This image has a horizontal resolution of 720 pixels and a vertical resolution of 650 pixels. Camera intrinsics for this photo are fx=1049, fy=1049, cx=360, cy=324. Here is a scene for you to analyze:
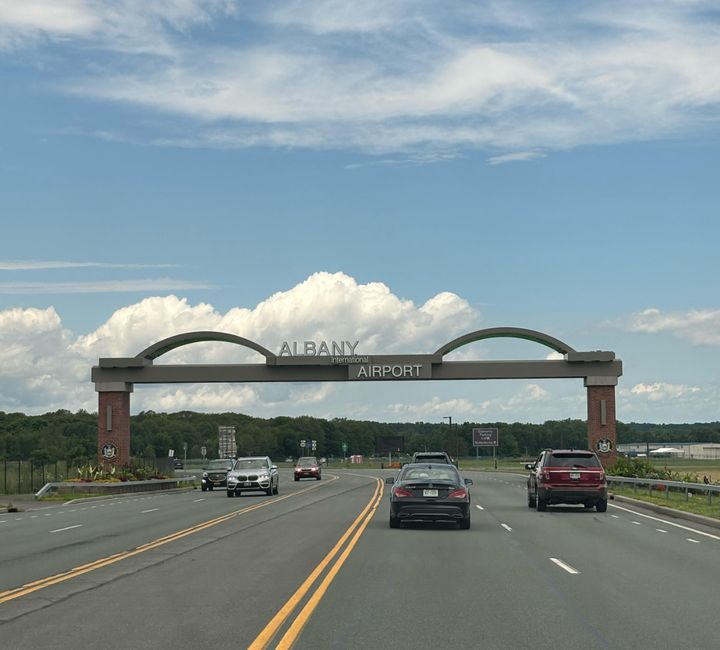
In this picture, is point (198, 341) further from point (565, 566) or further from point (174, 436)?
point (174, 436)

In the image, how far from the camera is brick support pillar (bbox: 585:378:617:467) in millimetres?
56250

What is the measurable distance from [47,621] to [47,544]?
1071cm

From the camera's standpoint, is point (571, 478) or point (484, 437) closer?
point (571, 478)

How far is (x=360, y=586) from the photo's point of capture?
13531 millimetres

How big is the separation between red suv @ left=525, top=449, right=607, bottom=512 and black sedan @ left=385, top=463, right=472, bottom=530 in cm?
803

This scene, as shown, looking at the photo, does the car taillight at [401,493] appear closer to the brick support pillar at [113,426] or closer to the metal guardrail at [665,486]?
Answer: the metal guardrail at [665,486]

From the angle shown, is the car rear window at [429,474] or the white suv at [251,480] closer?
the car rear window at [429,474]

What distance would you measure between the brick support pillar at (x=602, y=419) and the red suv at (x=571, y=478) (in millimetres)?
25608

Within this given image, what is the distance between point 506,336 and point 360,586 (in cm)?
4358

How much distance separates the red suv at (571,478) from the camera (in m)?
31.0

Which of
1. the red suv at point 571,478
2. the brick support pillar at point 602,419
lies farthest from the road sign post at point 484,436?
the red suv at point 571,478

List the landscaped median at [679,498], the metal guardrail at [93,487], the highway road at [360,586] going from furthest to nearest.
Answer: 1. the metal guardrail at [93,487]
2. the landscaped median at [679,498]
3. the highway road at [360,586]

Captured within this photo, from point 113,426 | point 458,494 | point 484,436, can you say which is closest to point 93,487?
point 113,426

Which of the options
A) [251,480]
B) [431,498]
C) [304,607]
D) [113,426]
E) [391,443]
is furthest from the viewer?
[391,443]
